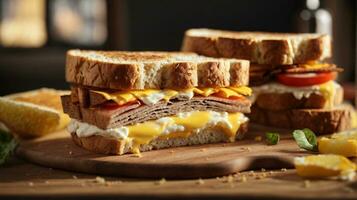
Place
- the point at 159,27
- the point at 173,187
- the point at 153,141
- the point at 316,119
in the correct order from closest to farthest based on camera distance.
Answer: the point at 173,187 → the point at 153,141 → the point at 316,119 → the point at 159,27

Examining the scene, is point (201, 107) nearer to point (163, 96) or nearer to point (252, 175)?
point (163, 96)

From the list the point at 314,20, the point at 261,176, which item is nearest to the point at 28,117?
the point at 261,176

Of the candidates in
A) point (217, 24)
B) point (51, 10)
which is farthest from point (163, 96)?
point (51, 10)

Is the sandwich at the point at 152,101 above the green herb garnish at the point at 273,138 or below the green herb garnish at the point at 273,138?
above

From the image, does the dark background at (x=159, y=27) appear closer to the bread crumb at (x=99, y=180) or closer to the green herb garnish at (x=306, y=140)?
the green herb garnish at (x=306, y=140)

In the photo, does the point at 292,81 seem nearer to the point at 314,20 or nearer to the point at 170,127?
the point at 170,127

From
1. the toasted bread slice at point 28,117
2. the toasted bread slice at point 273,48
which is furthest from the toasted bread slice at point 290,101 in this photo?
the toasted bread slice at point 28,117
